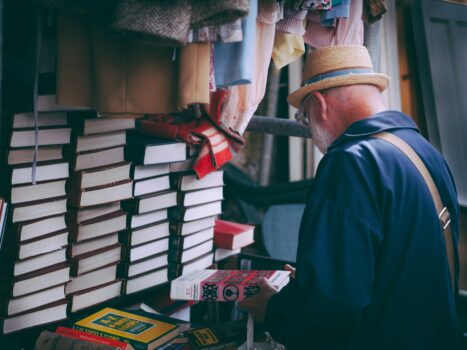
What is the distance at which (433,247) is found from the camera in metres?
1.71

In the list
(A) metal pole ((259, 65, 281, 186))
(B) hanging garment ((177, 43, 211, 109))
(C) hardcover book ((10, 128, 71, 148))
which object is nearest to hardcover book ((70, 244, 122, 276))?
(C) hardcover book ((10, 128, 71, 148))

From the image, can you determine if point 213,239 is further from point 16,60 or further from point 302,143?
point 302,143

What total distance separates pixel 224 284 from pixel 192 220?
61cm

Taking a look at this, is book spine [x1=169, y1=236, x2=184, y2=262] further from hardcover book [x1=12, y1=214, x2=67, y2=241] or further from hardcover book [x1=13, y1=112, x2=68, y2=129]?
hardcover book [x1=13, y1=112, x2=68, y2=129]

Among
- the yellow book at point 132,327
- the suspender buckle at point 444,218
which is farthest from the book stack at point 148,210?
the suspender buckle at point 444,218

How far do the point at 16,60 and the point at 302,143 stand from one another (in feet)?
11.9

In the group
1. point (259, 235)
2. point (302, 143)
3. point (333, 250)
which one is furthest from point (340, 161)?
point (302, 143)

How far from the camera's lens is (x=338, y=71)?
193cm

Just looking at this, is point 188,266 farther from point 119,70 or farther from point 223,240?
point 119,70

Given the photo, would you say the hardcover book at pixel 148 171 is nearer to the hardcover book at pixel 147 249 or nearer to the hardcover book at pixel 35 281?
the hardcover book at pixel 147 249

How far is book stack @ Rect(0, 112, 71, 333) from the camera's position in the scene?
1979 millimetres

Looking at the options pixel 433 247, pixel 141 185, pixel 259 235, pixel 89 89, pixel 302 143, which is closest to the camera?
pixel 433 247

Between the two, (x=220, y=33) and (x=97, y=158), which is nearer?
(x=220, y=33)

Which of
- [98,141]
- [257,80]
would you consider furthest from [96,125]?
[257,80]
